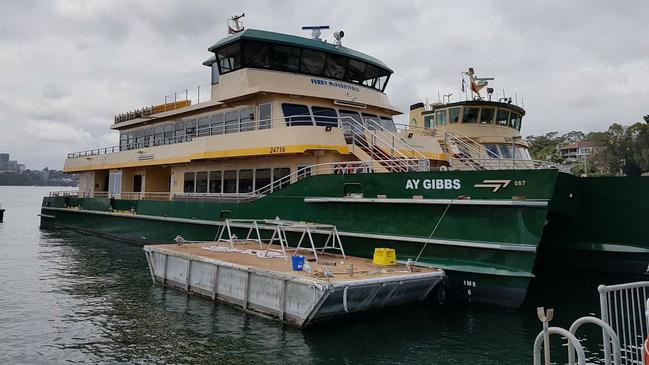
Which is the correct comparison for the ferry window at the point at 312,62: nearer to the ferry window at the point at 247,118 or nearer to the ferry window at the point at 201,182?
the ferry window at the point at 247,118

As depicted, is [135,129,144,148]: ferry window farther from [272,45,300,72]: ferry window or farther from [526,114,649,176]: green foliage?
[526,114,649,176]: green foliage

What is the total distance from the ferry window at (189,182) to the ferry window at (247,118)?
3.51 meters

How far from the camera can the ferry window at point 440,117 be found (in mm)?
23727

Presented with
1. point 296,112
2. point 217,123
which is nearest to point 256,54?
point 296,112

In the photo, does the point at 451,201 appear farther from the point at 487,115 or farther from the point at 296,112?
the point at 487,115

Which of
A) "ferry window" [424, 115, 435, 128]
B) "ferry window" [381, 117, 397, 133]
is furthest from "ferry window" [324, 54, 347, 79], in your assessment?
"ferry window" [424, 115, 435, 128]

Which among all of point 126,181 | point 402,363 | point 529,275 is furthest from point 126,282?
point 126,181

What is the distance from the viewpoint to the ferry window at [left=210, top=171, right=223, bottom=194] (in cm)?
1733

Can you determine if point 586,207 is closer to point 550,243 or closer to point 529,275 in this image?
point 550,243

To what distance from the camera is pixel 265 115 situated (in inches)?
621

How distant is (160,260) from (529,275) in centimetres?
869

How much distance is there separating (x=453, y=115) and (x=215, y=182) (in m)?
12.0

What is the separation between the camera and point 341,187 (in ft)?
39.1

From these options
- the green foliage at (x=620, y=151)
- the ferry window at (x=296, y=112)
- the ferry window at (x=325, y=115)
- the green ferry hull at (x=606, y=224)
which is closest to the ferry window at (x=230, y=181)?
the ferry window at (x=296, y=112)
